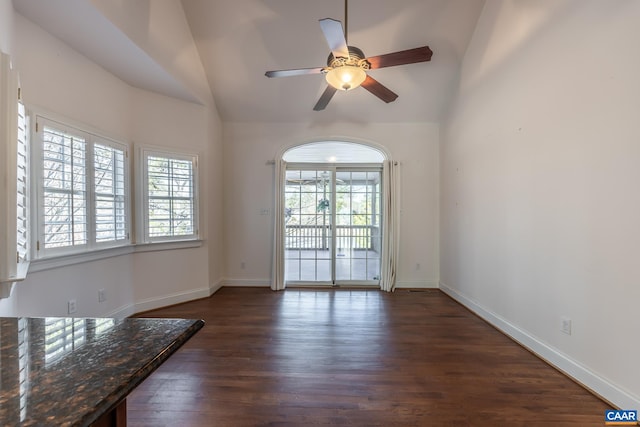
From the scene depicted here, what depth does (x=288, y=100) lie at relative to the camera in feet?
13.4

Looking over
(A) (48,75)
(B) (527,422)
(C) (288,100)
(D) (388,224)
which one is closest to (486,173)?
(D) (388,224)

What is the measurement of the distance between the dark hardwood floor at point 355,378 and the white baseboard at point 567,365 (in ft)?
0.22

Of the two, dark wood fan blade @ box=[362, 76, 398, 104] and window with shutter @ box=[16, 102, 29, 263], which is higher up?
dark wood fan blade @ box=[362, 76, 398, 104]

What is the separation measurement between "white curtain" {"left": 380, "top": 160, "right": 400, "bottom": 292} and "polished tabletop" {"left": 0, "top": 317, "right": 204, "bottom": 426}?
3.82 metres

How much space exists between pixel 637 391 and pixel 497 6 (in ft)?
11.7

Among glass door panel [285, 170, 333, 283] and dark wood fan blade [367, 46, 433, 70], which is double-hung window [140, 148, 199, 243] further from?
dark wood fan blade [367, 46, 433, 70]

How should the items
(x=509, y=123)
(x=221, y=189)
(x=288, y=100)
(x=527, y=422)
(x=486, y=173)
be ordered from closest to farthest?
(x=527, y=422) < (x=509, y=123) < (x=486, y=173) < (x=288, y=100) < (x=221, y=189)

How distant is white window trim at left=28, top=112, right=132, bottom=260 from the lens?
224 centimetres

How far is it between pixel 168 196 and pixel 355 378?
3125mm

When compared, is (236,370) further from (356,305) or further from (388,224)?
(388,224)

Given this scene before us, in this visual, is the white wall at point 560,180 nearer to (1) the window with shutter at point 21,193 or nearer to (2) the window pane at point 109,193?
(1) the window with shutter at point 21,193

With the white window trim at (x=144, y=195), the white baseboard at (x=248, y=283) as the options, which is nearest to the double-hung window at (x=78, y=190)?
the white window trim at (x=144, y=195)

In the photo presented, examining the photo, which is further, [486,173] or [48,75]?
[486,173]

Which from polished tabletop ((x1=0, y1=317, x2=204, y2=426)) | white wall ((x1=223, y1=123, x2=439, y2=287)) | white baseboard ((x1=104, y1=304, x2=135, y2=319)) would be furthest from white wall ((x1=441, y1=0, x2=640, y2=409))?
white baseboard ((x1=104, y1=304, x2=135, y2=319))
